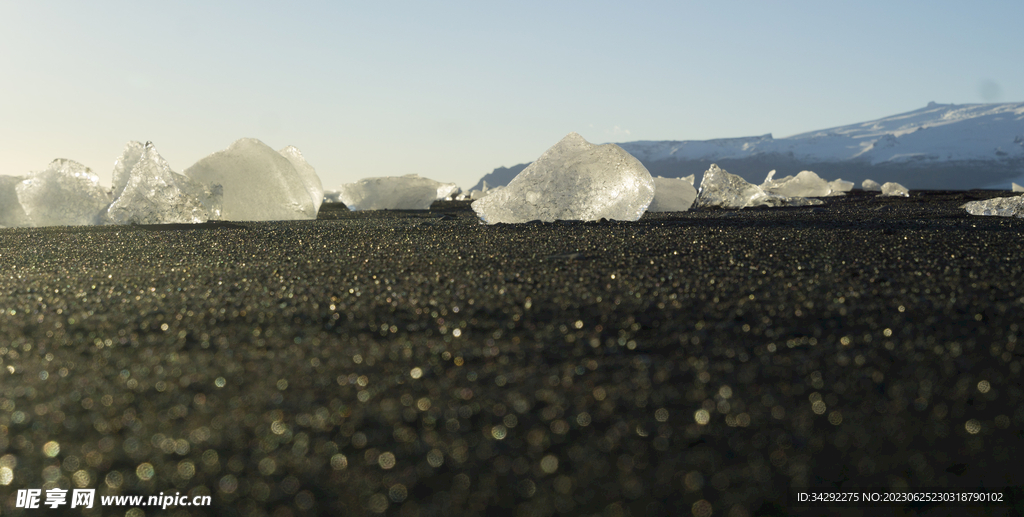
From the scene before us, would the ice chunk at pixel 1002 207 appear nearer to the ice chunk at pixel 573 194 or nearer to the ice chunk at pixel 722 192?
the ice chunk at pixel 573 194

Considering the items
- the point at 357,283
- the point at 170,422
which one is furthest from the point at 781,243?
the point at 170,422

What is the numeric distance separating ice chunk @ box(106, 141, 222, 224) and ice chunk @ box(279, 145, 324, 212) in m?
1.26

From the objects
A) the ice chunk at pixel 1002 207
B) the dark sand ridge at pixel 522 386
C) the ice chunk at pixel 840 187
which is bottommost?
the dark sand ridge at pixel 522 386

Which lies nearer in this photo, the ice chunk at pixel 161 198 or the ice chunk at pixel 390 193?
the ice chunk at pixel 161 198

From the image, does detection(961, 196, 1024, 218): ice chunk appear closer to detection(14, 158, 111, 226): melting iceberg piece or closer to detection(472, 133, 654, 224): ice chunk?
detection(472, 133, 654, 224): ice chunk

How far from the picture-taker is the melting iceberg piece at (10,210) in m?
6.59

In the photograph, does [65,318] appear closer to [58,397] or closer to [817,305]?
[58,397]

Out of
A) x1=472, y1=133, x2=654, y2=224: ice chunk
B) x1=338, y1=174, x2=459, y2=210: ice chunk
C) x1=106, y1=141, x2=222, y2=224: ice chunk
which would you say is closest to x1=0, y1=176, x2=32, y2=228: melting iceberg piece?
x1=106, y1=141, x2=222, y2=224: ice chunk

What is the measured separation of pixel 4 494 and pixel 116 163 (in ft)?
23.0

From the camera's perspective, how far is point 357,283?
2.36 m

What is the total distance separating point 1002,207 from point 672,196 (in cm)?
337

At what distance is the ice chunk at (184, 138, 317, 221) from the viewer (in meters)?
6.49

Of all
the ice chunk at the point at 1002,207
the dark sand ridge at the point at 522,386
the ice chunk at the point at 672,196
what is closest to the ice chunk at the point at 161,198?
the dark sand ridge at the point at 522,386

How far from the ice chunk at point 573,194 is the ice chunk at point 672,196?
2424 millimetres
